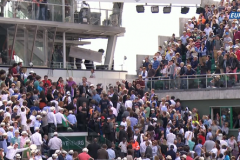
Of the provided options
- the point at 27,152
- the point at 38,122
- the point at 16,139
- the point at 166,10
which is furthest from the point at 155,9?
the point at 27,152

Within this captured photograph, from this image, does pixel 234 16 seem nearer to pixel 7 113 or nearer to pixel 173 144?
pixel 173 144

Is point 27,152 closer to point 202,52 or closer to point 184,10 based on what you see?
point 202,52

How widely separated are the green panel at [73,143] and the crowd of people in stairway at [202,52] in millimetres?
8141

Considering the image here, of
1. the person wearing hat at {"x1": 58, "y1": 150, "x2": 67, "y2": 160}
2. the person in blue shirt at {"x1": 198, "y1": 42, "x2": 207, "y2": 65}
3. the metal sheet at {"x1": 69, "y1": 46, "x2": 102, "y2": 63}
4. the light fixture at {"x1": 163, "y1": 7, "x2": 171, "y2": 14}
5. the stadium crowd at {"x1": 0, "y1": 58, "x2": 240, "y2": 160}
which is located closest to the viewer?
the person wearing hat at {"x1": 58, "y1": 150, "x2": 67, "y2": 160}

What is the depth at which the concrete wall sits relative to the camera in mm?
37688

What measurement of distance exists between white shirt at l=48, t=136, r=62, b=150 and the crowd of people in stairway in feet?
35.5

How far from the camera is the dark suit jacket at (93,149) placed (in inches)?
1190

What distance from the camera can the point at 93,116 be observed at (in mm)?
32469

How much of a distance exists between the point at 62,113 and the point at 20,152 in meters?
3.97

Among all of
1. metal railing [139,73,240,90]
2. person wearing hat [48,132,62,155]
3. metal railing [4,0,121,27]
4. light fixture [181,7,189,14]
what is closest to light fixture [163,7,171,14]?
light fixture [181,7,189,14]

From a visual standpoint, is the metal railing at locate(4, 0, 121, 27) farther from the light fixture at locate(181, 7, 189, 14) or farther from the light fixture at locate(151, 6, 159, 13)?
the light fixture at locate(181, 7, 189, 14)

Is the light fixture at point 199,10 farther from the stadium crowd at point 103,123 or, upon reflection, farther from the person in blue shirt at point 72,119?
the person in blue shirt at point 72,119

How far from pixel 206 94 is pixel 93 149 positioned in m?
9.78

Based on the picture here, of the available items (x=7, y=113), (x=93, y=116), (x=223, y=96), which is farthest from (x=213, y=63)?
(x=7, y=113)
